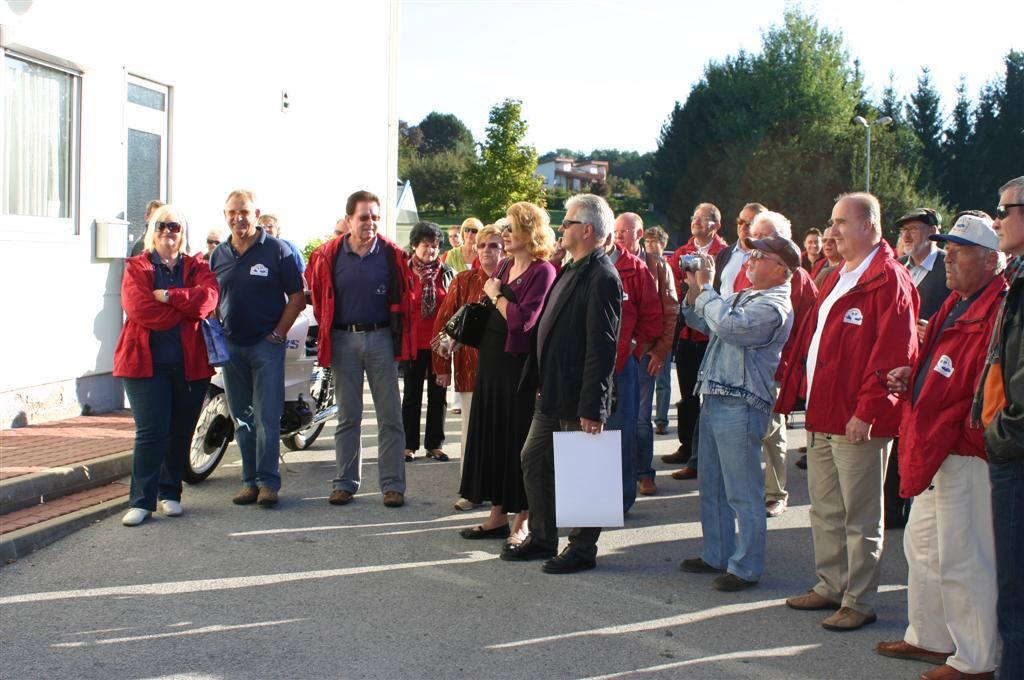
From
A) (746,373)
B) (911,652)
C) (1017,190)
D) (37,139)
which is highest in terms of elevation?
(37,139)

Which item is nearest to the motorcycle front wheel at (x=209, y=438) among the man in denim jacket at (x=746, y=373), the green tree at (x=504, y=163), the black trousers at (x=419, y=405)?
the black trousers at (x=419, y=405)

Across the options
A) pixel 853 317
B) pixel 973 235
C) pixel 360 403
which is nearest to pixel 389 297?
pixel 360 403

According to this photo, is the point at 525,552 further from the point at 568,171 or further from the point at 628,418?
the point at 568,171

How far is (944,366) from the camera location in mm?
4293

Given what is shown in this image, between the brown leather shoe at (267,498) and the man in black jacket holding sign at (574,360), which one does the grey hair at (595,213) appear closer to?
the man in black jacket holding sign at (574,360)

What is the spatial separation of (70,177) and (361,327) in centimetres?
420

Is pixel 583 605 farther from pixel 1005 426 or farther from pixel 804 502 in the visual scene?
pixel 804 502

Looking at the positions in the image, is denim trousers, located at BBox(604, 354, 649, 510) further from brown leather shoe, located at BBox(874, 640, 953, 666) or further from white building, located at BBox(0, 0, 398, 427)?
white building, located at BBox(0, 0, 398, 427)

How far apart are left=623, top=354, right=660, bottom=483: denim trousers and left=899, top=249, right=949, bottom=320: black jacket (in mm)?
1948

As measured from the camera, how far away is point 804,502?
304 inches

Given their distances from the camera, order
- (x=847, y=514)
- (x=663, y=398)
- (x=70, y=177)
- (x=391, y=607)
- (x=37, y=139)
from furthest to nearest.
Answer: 1. (x=663, y=398)
2. (x=70, y=177)
3. (x=37, y=139)
4. (x=391, y=607)
5. (x=847, y=514)

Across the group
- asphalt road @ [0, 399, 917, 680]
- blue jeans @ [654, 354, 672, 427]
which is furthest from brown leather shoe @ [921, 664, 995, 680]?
blue jeans @ [654, 354, 672, 427]

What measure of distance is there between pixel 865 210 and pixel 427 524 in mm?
3424

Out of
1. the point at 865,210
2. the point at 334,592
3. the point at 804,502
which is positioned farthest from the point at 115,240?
the point at 865,210
